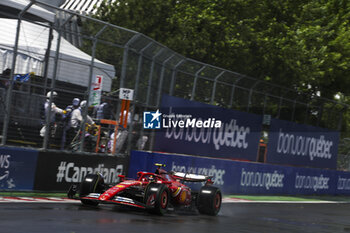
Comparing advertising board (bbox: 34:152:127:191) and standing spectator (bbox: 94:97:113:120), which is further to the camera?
standing spectator (bbox: 94:97:113:120)

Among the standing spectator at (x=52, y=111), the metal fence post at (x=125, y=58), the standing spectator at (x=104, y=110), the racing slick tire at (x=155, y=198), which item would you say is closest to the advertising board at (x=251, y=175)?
the standing spectator at (x=104, y=110)

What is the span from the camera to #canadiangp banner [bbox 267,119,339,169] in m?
22.1

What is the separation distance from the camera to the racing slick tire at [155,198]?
1086 cm

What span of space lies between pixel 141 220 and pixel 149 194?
0.93 m

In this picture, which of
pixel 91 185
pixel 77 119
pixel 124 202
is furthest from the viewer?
pixel 77 119

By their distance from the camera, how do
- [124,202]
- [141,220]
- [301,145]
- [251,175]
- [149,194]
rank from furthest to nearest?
[301,145] → [251,175] → [149,194] → [124,202] → [141,220]

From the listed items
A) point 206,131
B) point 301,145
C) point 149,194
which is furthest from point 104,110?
point 301,145

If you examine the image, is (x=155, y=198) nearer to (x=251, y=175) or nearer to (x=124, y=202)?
(x=124, y=202)

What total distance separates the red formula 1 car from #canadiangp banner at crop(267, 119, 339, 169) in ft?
32.0

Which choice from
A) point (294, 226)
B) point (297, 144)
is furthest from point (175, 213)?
point (297, 144)

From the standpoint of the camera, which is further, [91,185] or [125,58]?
[125,58]

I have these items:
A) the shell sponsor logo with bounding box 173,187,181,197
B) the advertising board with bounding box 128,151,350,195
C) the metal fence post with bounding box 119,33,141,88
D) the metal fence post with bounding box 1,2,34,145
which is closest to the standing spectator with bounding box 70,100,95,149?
the metal fence post with bounding box 119,33,141,88

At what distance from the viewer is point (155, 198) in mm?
10938

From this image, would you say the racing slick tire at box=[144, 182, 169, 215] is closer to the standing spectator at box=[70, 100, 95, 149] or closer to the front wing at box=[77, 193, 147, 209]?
the front wing at box=[77, 193, 147, 209]
